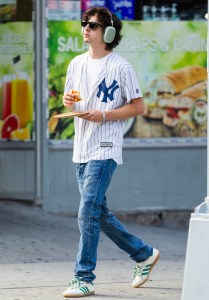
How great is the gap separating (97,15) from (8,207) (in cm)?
394

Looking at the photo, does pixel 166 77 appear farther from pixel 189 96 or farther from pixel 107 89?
pixel 107 89

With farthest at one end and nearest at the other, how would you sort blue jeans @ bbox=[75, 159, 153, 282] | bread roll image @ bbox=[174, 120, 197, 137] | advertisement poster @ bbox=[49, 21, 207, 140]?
1. bread roll image @ bbox=[174, 120, 197, 137]
2. advertisement poster @ bbox=[49, 21, 207, 140]
3. blue jeans @ bbox=[75, 159, 153, 282]

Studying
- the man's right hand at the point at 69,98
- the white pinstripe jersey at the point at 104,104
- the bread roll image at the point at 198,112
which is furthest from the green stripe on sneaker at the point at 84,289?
the bread roll image at the point at 198,112

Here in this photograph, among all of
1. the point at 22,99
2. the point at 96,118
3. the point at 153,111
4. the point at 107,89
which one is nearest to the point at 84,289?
the point at 96,118

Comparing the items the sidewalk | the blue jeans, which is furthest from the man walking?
the sidewalk

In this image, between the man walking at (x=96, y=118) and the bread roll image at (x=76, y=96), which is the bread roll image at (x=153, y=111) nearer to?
the man walking at (x=96, y=118)

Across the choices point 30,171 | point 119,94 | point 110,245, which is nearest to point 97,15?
point 119,94

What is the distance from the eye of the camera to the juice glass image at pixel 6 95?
10711 mm

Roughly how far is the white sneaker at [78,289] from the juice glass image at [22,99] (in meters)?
3.80

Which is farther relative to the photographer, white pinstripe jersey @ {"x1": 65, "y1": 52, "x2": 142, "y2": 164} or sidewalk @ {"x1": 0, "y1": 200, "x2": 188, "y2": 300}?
sidewalk @ {"x1": 0, "y1": 200, "x2": 188, "y2": 300}

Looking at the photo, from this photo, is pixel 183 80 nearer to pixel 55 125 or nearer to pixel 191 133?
pixel 191 133

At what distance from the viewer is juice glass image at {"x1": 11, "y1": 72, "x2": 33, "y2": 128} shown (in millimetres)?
10672

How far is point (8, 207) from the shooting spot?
1074 centimetres

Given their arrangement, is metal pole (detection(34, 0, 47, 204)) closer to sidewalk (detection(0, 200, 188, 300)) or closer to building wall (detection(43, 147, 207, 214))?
building wall (detection(43, 147, 207, 214))
